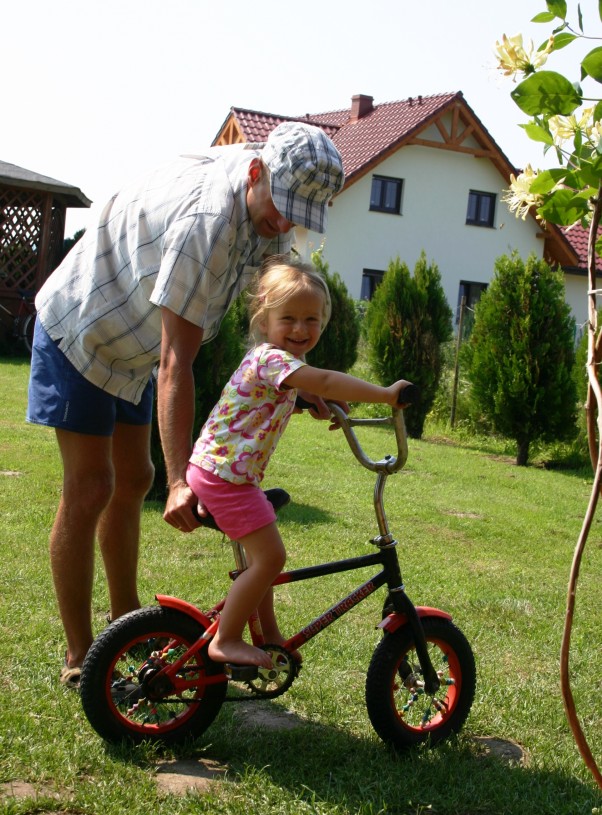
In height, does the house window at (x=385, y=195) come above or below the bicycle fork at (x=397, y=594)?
above

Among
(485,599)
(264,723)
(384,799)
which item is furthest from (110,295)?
(485,599)

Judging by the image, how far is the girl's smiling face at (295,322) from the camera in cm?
292

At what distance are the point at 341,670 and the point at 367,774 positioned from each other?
91 centimetres

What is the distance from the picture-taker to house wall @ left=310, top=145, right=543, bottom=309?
24.3 meters

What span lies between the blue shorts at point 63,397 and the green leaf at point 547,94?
2.04 meters

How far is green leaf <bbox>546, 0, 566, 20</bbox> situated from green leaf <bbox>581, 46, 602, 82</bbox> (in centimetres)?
9

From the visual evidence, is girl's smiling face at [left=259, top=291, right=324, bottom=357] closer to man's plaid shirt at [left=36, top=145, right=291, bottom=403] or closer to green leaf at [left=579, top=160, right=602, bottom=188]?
man's plaid shirt at [left=36, top=145, right=291, bottom=403]

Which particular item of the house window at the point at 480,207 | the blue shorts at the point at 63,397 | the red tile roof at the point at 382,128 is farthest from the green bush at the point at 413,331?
the house window at the point at 480,207

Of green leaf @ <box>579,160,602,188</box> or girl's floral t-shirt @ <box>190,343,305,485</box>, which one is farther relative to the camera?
girl's floral t-shirt @ <box>190,343,305,485</box>

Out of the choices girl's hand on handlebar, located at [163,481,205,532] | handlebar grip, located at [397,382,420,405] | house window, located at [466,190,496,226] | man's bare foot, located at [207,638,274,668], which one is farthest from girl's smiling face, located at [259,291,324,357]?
house window, located at [466,190,496,226]

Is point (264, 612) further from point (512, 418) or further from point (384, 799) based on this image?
point (512, 418)

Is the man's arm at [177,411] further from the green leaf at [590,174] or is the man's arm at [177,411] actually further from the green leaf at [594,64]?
the green leaf at [594,64]

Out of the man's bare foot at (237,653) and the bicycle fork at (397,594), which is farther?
the bicycle fork at (397,594)

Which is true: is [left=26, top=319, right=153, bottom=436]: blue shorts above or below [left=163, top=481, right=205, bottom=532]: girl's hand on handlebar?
above
